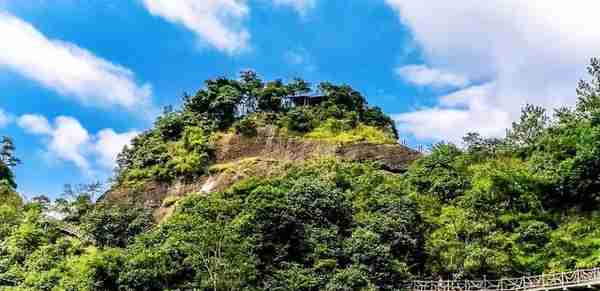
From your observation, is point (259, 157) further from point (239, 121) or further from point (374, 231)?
point (374, 231)

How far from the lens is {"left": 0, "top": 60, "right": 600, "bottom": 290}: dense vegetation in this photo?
28.1 meters

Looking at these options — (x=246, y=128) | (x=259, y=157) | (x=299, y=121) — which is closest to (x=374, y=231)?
(x=259, y=157)

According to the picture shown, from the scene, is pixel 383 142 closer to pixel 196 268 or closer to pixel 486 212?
pixel 486 212

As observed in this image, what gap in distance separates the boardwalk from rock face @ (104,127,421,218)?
1344cm

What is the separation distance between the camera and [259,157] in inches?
1722

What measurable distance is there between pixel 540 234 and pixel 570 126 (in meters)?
8.67

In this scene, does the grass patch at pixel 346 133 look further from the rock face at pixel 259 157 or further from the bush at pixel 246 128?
the bush at pixel 246 128

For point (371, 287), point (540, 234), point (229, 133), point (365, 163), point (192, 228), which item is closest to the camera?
point (371, 287)

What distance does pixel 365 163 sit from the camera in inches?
1603

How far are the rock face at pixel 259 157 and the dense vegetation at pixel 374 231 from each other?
10.7 ft

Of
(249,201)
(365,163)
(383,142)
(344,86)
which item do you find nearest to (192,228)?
(249,201)

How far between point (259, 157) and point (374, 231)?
1582 cm

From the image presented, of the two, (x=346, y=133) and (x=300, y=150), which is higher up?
(x=346, y=133)

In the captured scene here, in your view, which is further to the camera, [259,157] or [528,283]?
[259,157]
